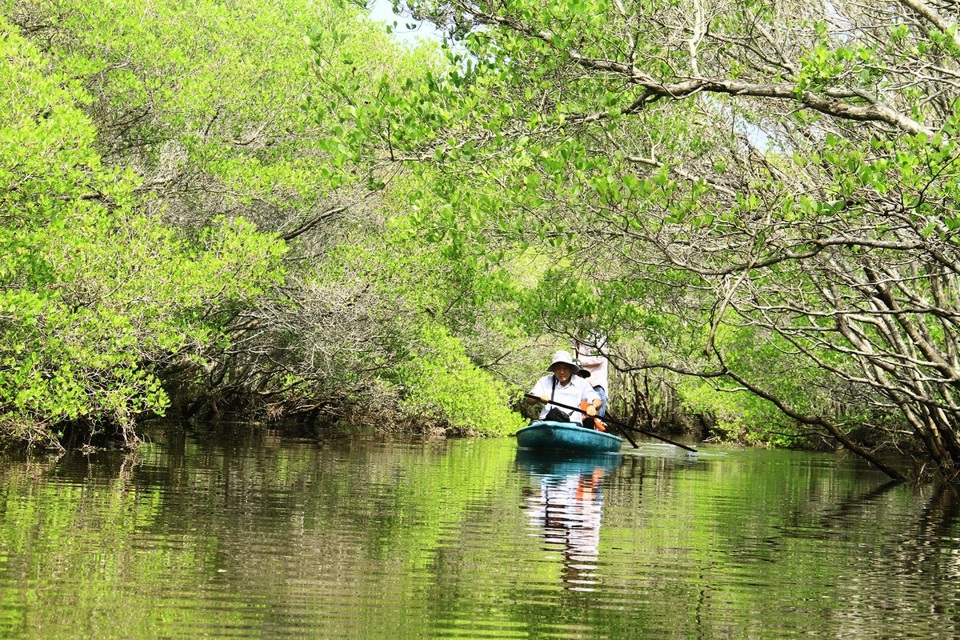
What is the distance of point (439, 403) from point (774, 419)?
23.6 ft

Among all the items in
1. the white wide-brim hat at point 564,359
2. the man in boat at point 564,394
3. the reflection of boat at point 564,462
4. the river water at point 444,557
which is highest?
the white wide-brim hat at point 564,359

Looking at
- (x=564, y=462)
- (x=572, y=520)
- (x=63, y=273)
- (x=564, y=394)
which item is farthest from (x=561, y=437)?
(x=572, y=520)

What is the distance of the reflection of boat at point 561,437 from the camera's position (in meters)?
19.2

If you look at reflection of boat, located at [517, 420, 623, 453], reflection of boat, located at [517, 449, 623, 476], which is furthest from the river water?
reflection of boat, located at [517, 420, 623, 453]

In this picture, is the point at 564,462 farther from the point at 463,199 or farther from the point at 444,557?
the point at 444,557

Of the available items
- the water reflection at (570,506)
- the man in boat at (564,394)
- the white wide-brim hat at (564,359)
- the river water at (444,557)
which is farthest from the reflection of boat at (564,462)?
the river water at (444,557)

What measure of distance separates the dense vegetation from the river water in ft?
5.16

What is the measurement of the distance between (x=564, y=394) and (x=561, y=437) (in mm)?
1725

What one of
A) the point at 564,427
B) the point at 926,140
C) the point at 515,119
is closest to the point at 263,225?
the point at 564,427

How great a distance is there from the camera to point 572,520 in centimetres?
962

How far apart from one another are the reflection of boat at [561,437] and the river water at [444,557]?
4981 millimetres

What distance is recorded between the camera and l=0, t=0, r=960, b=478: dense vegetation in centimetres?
1018

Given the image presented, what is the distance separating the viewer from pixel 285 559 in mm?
6605

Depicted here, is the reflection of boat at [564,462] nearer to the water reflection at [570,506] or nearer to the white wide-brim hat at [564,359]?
the water reflection at [570,506]
